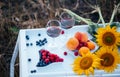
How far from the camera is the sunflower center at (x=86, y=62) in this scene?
44.8 inches

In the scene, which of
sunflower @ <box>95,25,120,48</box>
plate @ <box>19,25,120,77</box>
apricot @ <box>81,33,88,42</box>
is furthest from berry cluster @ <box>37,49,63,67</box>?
sunflower @ <box>95,25,120,48</box>

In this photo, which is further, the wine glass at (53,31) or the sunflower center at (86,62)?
the wine glass at (53,31)

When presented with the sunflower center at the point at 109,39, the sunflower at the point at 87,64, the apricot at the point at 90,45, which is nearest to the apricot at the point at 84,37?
the apricot at the point at 90,45

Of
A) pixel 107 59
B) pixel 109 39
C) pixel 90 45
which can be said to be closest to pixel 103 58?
pixel 107 59

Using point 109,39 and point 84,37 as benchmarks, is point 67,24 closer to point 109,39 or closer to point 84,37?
point 84,37

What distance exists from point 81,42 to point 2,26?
106cm

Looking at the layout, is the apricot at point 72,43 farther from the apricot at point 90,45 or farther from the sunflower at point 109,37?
the sunflower at point 109,37

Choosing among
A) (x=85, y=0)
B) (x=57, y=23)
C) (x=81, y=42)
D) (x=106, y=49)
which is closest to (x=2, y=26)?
(x=85, y=0)

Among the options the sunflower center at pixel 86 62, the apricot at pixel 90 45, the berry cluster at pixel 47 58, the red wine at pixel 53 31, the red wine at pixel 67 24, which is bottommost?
the berry cluster at pixel 47 58

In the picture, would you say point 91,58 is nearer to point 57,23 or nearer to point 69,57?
point 69,57

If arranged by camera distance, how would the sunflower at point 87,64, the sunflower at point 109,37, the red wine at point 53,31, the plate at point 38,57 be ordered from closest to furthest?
the sunflower at point 87,64 → the sunflower at point 109,37 → the plate at point 38,57 → the red wine at point 53,31

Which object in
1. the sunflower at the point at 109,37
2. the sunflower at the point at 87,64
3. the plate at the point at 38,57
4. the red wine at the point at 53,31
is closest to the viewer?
the sunflower at the point at 87,64

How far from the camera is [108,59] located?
118 centimetres

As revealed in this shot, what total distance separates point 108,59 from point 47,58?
395 millimetres
